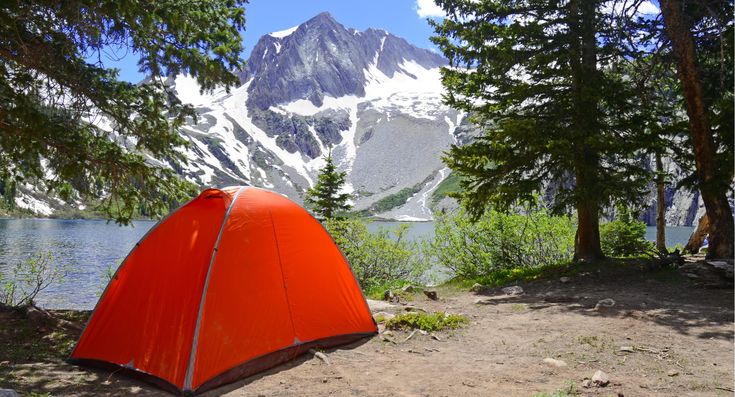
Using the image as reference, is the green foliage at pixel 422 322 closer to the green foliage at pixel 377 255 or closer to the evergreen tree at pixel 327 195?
the green foliage at pixel 377 255

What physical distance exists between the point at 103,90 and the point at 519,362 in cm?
742

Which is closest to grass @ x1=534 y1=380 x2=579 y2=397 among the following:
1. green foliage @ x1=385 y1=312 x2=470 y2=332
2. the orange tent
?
green foliage @ x1=385 y1=312 x2=470 y2=332

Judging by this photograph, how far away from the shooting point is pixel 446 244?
1584cm

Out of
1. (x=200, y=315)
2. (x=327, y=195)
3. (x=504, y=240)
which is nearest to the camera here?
(x=200, y=315)

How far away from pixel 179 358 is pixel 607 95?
10191 mm

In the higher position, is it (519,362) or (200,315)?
(200,315)

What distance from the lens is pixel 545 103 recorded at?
11.8 metres

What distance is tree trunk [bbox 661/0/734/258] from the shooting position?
32.2ft

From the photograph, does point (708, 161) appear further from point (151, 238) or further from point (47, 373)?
point (47, 373)

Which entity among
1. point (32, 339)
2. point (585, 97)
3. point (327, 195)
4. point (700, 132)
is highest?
point (585, 97)

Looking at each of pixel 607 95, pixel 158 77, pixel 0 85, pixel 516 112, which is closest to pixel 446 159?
pixel 516 112

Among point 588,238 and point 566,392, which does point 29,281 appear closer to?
point 566,392

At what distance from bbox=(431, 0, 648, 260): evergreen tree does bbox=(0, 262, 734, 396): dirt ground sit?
3498 millimetres

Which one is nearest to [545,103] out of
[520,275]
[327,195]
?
[520,275]
